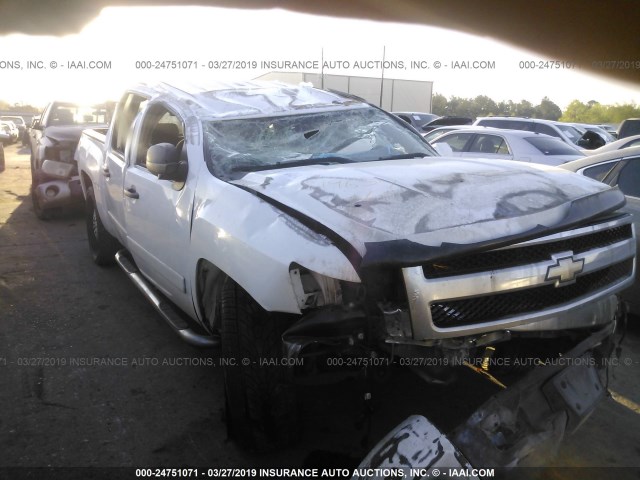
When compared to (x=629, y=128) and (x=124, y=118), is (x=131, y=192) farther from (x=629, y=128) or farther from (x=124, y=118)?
(x=629, y=128)

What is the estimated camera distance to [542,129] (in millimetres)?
13523

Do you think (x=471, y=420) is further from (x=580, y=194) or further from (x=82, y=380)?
(x=82, y=380)

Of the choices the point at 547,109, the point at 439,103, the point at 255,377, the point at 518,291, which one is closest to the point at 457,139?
the point at 518,291

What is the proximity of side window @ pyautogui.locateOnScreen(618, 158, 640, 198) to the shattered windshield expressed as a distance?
1.69 metres

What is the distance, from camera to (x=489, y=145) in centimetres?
929

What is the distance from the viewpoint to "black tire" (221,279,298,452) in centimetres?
250

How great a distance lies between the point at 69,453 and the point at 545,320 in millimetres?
2316

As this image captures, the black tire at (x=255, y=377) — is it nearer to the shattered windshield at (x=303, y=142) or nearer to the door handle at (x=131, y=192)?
the shattered windshield at (x=303, y=142)

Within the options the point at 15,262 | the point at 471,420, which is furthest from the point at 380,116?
the point at 15,262

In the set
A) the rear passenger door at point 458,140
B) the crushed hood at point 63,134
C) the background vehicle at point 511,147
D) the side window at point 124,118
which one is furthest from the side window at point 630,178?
the crushed hood at point 63,134

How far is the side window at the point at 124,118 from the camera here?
4.79 m

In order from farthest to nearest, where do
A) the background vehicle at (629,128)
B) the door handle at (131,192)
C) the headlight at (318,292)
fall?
1. the background vehicle at (629,128)
2. the door handle at (131,192)
3. the headlight at (318,292)

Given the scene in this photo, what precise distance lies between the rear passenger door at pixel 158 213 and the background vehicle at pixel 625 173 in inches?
124

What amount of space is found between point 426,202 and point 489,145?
7.48 meters
